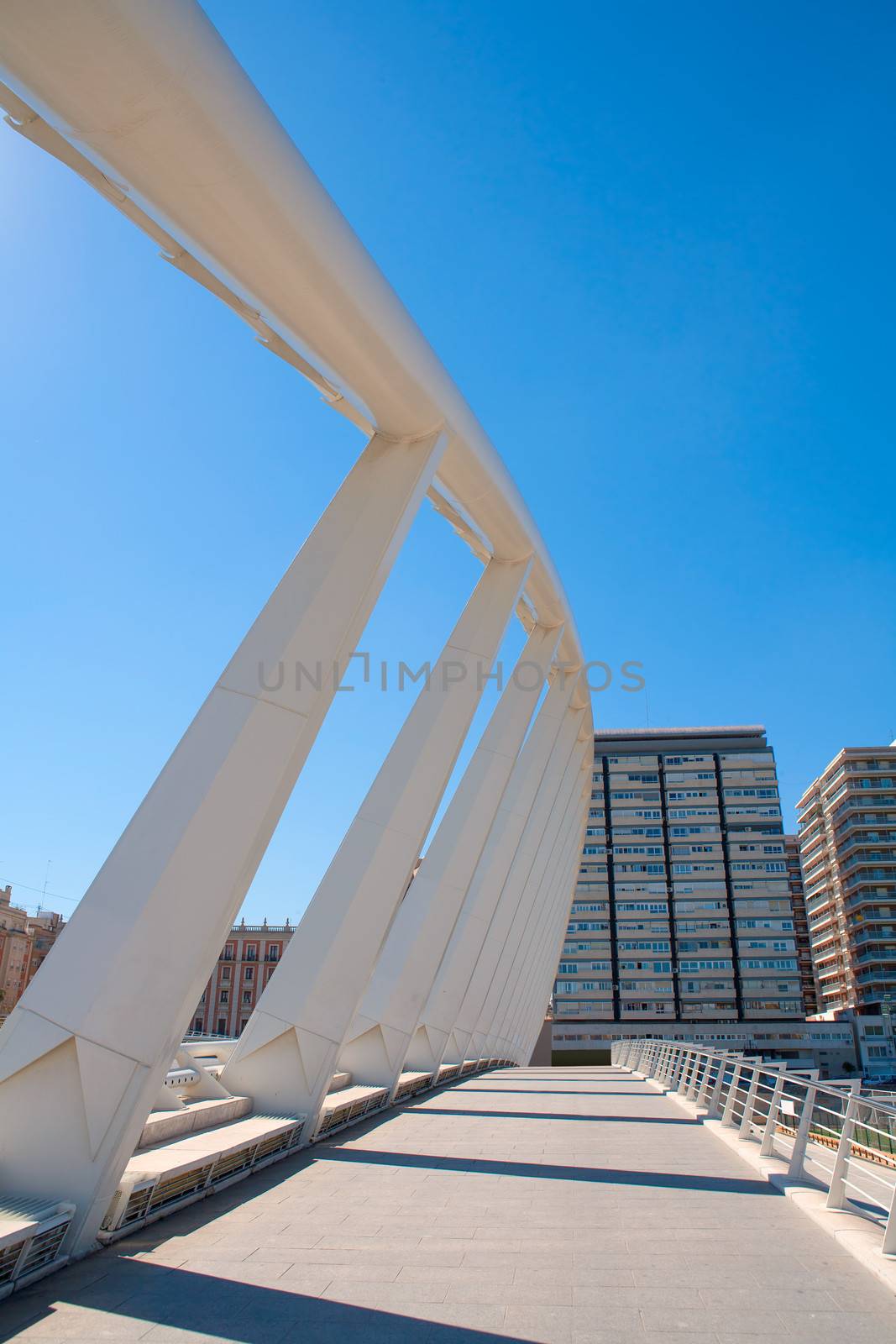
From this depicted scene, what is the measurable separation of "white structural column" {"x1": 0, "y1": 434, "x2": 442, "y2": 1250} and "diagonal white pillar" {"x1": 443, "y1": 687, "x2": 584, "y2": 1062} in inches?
454

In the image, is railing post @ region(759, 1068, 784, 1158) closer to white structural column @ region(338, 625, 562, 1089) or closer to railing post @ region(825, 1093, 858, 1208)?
railing post @ region(825, 1093, 858, 1208)

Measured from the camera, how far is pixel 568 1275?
14.1ft

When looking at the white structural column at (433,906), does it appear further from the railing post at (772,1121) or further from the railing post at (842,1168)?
the railing post at (842,1168)

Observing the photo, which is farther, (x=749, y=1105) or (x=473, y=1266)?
(x=749, y=1105)

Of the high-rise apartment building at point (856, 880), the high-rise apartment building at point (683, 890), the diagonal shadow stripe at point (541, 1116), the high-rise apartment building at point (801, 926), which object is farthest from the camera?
the high-rise apartment building at point (801, 926)

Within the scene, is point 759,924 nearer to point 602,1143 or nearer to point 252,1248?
point 602,1143

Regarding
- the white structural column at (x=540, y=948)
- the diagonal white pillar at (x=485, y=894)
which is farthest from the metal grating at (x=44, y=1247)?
the white structural column at (x=540, y=948)

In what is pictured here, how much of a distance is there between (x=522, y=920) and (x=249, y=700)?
1811cm

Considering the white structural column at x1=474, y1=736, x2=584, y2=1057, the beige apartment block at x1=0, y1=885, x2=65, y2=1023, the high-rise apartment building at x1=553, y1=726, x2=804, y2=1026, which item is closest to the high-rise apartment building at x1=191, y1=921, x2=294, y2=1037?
the beige apartment block at x1=0, y1=885, x2=65, y2=1023

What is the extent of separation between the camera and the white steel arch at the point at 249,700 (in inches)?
200

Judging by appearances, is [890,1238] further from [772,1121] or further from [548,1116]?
[548,1116]

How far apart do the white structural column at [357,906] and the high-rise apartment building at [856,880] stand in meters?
69.0

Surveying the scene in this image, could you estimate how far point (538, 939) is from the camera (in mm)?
31062

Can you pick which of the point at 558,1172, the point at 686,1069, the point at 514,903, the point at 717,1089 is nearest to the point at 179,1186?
the point at 558,1172
